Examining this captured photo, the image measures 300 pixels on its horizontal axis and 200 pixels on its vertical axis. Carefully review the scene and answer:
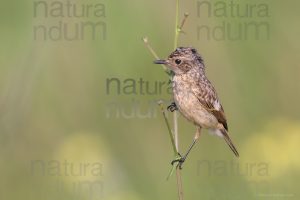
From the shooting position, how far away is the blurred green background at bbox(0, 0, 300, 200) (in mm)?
8703

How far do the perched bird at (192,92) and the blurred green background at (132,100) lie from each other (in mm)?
809

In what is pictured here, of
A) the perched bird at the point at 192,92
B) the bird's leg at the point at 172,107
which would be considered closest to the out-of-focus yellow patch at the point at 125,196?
the perched bird at the point at 192,92

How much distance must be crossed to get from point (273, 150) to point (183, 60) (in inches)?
70.1

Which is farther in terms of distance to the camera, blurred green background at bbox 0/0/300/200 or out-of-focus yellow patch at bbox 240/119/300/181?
blurred green background at bbox 0/0/300/200

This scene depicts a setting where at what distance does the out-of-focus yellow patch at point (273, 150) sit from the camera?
8195 mm

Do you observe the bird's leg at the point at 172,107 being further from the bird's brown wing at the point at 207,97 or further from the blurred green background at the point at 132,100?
the blurred green background at the point at 132,100

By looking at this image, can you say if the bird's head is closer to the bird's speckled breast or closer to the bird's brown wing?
the bird's speckled breast

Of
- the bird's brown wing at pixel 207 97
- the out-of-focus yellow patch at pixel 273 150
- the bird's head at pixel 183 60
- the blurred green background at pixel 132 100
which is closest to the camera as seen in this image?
the bird's head at pixel 183 60

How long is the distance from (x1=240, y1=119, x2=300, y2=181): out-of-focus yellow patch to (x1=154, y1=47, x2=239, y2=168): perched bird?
72cm

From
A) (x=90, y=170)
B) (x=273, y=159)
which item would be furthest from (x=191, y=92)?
(x=90, y=170)

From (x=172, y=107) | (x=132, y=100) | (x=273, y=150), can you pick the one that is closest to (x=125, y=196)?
(x=172, y=107)

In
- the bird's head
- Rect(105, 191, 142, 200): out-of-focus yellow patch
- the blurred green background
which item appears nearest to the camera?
the bird's head

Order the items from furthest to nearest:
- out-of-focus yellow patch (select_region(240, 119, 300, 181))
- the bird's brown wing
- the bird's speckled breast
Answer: out-of-focus yellow patch (select_region(240, 119, 300, 181))
the bird's brown wing
the bird's speckled breast

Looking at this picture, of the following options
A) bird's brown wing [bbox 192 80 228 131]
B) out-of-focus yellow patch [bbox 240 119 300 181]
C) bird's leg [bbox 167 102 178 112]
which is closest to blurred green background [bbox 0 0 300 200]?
out-of-focus yellow patch [bbox 240 119 300 181]
